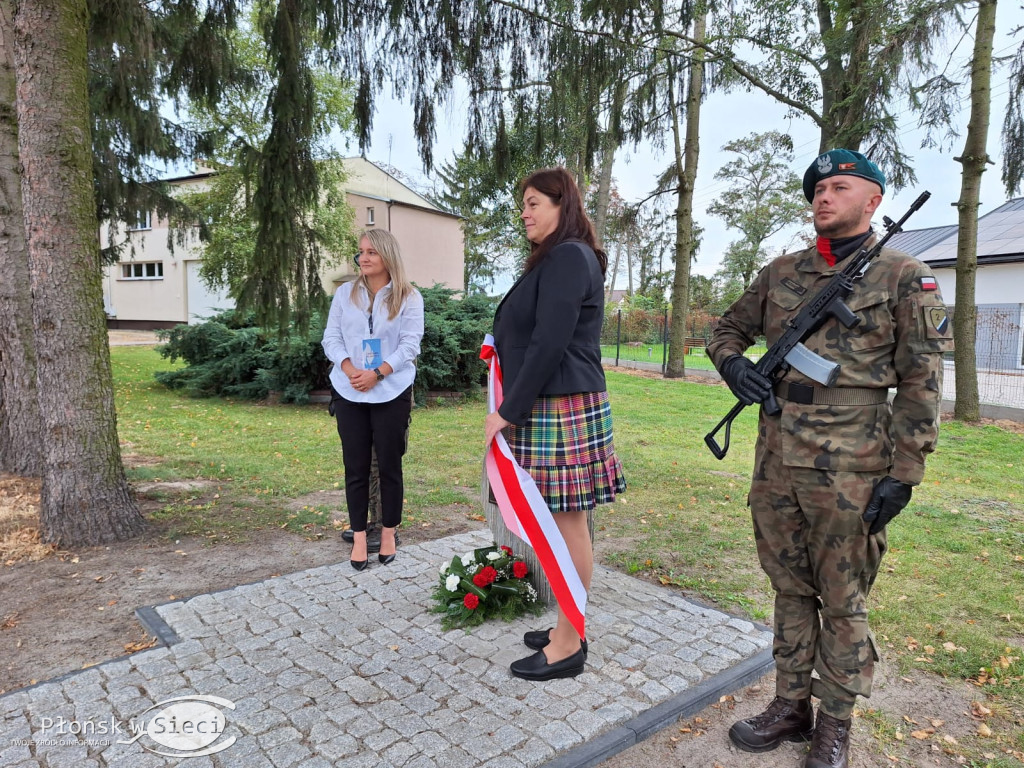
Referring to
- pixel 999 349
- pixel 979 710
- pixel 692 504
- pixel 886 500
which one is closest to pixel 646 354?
pixel 999 349

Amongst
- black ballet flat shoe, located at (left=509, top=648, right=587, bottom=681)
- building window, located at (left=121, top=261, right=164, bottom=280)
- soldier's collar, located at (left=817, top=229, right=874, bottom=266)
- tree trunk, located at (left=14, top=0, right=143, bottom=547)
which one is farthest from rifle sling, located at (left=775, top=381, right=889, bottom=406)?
building window, located at (left=121, top=261, right=164, bottom=280)

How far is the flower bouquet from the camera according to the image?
10.6 feet

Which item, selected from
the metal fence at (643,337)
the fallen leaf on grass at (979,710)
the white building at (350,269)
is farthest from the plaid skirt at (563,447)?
the white building at (350,269)

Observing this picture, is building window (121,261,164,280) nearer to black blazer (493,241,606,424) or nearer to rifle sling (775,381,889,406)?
black blazer (493,241,606,424)

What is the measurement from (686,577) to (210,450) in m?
5.77

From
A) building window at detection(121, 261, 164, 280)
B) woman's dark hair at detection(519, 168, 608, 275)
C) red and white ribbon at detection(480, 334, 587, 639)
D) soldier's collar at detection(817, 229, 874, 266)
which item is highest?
building window at detection(121, 261, 164, 280)

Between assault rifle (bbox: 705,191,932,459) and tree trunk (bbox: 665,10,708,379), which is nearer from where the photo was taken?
assault rifle (bbox: 705,191,932,459)

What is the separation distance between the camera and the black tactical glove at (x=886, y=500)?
6.81ft

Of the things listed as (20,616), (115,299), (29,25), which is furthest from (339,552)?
(115,299)

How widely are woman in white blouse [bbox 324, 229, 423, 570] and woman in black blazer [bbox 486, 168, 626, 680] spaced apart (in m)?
1.27

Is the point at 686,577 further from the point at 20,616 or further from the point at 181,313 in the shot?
the point at 181,313

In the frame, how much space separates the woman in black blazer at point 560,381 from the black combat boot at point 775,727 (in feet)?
2.17

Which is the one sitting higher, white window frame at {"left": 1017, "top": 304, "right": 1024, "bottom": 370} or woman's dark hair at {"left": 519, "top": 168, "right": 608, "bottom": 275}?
woman's dark hair at {"left": 519, "top": 168, "right": 608, "bottom": 275}

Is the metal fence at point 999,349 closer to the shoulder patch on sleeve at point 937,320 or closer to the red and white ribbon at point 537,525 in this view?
the shoulder patch on sleeve at point 937,320
